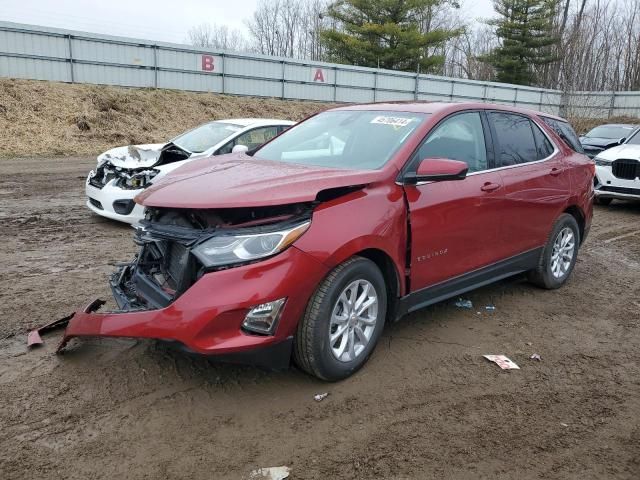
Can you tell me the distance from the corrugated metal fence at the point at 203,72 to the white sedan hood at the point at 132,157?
49.1ft

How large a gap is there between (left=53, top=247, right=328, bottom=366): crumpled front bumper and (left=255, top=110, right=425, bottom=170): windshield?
1.12m

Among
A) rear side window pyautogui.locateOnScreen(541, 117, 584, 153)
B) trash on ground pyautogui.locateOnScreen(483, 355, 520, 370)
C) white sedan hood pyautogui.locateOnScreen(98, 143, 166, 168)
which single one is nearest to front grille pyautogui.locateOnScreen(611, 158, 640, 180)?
rear side window pyautogui.locateOnScreen(541, 117, 584, 153)

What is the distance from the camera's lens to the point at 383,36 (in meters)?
39.3

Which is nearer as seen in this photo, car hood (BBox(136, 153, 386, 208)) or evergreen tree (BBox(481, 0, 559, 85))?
car hood (BBox(136, 153, 386, 208))

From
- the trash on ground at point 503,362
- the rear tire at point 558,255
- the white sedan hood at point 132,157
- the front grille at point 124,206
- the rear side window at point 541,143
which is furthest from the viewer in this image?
the white sedan hood at point 132,157

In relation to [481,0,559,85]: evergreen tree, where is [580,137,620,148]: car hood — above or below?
below

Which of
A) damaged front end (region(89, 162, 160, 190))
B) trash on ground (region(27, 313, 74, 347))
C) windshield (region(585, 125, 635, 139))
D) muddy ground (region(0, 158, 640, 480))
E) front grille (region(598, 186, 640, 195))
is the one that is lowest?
muddy ground (region(0, 158, 640, 480))

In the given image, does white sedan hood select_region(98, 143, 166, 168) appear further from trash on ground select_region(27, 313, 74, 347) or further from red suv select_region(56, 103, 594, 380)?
trash on ground select_region(27, 313, 74, 347)

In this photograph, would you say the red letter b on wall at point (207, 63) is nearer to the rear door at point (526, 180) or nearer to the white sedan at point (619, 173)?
the white sedan at point (619, 173)

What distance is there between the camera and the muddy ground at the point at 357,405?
9.28 ft

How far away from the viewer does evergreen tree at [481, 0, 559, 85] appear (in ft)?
150

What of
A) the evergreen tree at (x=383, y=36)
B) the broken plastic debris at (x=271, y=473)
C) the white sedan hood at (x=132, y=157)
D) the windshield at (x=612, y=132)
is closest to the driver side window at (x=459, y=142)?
the broken plastic debris at (x=271, y=473)

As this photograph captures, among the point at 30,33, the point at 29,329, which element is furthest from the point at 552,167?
the point at 30,33

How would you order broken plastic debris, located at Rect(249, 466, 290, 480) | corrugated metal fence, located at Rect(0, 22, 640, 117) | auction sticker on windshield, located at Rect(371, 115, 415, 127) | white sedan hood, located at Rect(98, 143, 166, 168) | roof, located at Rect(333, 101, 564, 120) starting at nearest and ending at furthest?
broken plastic debris, located at Rect(249, 466, 290, 480), auction sticker on windshield, located at Rect(371, 115, 415, 127), roof, located at Rect(333, 101, 564, 120), white sedan hood, located at Rect(98, 143, 166, 168), corrugated metal fence, located at Rect(0, 22, 640, 117)
